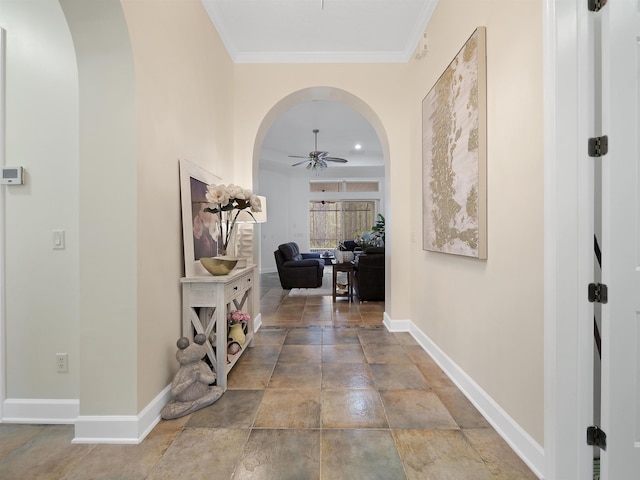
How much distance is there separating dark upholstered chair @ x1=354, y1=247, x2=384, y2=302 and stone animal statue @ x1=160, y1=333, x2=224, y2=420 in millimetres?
3347

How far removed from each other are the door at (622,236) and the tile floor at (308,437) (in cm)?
43

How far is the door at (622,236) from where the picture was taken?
4.04ft

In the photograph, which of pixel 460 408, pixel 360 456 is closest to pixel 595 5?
pixel 460 408

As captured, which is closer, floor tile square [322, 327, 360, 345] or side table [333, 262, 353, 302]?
floor tile square [322, 327, 360, 345]

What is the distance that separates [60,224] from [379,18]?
3149 mm

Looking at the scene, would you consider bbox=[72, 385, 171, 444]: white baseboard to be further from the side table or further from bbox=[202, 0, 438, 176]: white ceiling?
the side table

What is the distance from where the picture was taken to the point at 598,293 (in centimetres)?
128

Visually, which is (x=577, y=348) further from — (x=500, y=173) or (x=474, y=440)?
(x=500, y=173)

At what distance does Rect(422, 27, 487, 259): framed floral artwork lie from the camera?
191 centimetres

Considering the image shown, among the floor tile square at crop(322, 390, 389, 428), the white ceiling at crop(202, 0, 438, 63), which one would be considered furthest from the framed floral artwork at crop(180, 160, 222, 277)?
the white ceiling at crop(202, 0, 438, 63)

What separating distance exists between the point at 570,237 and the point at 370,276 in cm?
380

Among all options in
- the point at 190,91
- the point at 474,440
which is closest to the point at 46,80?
the point at 190,91

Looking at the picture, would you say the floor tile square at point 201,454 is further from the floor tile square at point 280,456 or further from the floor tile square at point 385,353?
the floor tile square at point 385,353

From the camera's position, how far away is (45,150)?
1833 millimetres
